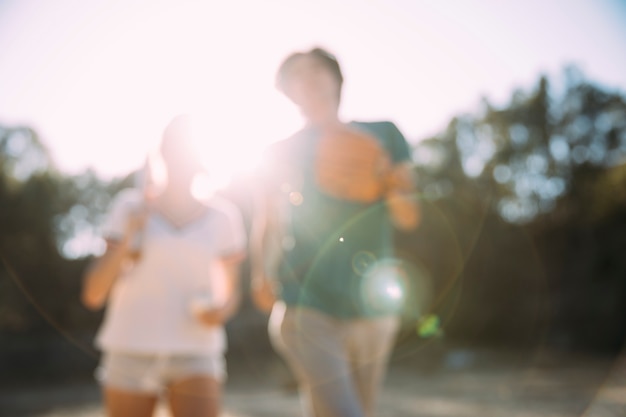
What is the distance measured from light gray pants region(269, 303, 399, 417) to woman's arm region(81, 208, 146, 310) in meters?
0.62

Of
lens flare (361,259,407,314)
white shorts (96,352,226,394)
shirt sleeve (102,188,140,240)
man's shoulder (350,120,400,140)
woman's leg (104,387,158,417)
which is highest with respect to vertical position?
man's shoulder (350,120,400,140)

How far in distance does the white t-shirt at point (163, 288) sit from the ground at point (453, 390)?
7.81 meters

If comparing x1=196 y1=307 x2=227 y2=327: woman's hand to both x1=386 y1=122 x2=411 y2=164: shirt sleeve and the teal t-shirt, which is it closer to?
the teal t-shirt

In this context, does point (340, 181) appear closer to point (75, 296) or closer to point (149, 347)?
point (149, 347)

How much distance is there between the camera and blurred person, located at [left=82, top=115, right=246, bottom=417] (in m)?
2.29

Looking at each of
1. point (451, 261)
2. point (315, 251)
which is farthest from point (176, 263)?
point (451, 261)

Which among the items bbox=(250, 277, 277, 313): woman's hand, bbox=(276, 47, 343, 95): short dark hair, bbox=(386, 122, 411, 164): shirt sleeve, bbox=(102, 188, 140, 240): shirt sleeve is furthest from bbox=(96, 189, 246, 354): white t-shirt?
bbox=(386, 122, 411, 164): shirt sleeve

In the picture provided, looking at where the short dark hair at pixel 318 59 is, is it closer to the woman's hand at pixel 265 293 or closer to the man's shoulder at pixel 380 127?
the man's shoulder at pixel 380 127

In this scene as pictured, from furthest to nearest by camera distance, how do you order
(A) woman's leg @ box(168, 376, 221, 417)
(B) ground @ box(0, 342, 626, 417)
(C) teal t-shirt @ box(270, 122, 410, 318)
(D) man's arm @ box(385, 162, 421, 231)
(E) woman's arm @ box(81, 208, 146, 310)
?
(B) ground @ box(0, 342, 626, 417)
(D) man's arm @ box(385, 162, 421, 231)
(C) teal t-shirt @ box(270, 122, 410, 318)
(E) woman's arm @ box(81, 208, 146, 310)
(A) woman's leg @ box(168, 376, 221, 417)

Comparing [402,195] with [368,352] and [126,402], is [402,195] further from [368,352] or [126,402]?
[126,402]

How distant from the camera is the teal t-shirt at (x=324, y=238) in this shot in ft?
8.21

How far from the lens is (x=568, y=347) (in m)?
21.2

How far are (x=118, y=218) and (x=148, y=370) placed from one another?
0.55 metres

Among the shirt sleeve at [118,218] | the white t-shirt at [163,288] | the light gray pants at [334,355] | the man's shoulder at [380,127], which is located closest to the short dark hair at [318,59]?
the man's shoulder at [380,127]
